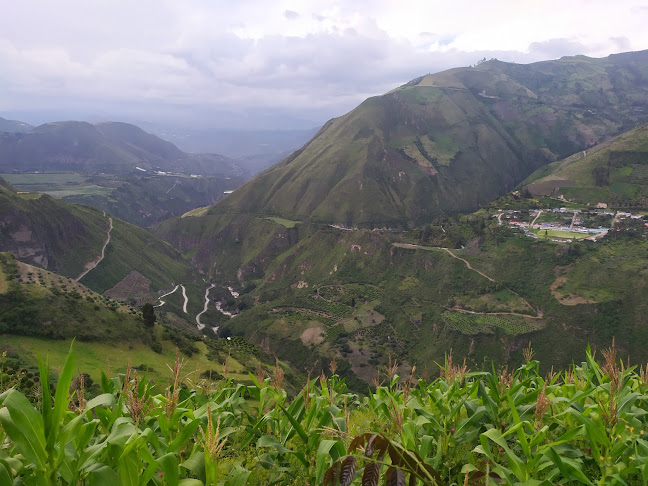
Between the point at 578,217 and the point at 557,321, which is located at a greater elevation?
the point at 578,217

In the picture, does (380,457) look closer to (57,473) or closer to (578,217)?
(57,473)

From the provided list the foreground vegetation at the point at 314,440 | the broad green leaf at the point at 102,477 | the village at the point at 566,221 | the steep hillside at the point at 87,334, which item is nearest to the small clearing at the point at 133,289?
the steep hillside at the point at 87,334

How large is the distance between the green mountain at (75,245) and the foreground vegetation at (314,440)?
157 metres

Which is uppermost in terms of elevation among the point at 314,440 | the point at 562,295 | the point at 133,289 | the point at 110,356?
the point at 314,440

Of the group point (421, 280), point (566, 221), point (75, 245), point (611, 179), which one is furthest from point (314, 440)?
point (611, 179)

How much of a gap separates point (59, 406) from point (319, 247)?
600ft

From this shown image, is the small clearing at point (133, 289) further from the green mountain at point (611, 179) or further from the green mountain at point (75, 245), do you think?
the green mountain at point (611, 179)

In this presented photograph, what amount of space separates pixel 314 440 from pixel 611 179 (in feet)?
682

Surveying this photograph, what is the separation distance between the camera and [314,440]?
237 inches

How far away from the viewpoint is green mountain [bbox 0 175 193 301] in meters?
145

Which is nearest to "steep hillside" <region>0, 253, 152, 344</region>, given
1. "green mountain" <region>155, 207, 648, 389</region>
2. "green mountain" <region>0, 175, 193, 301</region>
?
"green mountain" <region>155, 207, 648, 389</region>

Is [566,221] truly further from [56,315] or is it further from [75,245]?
[75,245]

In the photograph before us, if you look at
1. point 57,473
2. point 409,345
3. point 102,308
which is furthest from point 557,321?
point 57,473

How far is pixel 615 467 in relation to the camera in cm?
548
